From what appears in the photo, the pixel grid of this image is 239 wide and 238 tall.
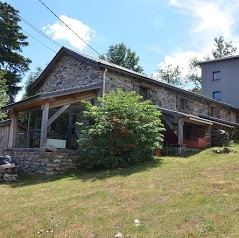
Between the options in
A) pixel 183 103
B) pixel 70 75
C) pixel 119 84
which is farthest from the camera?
pixel 183 103

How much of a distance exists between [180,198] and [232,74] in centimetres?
2595

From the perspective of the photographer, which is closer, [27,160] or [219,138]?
[27,160]

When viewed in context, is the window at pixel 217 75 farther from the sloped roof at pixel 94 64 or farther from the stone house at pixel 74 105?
the sloped roof at pixel 94 64

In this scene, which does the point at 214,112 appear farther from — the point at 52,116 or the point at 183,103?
the point at 52,116

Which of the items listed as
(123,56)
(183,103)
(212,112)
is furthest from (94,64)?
(123,56)

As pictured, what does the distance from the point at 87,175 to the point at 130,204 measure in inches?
169

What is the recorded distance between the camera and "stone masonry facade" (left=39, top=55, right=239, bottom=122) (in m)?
15.8

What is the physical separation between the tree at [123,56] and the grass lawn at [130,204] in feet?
95.1

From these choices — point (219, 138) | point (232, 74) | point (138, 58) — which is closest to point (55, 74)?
point (219, 138)

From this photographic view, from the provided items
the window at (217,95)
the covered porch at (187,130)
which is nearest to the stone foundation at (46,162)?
the covered porch at (187,130)

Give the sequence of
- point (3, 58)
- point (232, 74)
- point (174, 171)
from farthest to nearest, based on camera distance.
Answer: point (232, 74), point (3, 58), point (174, 171)

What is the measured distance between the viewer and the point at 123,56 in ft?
127

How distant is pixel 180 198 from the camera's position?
22.1 ft

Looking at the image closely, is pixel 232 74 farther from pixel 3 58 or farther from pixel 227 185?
pixel 227 185
